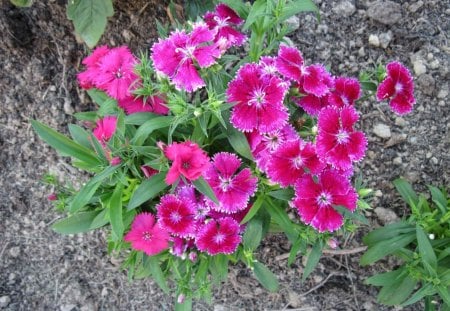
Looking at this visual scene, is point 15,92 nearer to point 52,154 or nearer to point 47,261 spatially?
point 52,154

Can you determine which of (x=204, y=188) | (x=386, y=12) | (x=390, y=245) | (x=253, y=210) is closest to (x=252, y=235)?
(x=253, y=210)

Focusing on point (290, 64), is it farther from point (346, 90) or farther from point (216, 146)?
point (216, 146)

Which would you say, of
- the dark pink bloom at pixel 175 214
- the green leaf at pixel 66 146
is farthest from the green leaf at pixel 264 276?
the green leaf at pixel 66 146

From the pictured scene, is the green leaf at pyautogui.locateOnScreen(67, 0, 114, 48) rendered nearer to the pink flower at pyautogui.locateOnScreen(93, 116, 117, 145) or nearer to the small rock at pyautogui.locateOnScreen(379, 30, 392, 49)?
the pink flower at pyautogui.locateOnScreen(93, 116, 117, 145)

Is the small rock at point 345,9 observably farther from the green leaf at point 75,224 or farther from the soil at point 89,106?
the green leaf at point 75,224

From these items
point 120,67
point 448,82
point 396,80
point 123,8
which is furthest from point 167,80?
point 448,82
